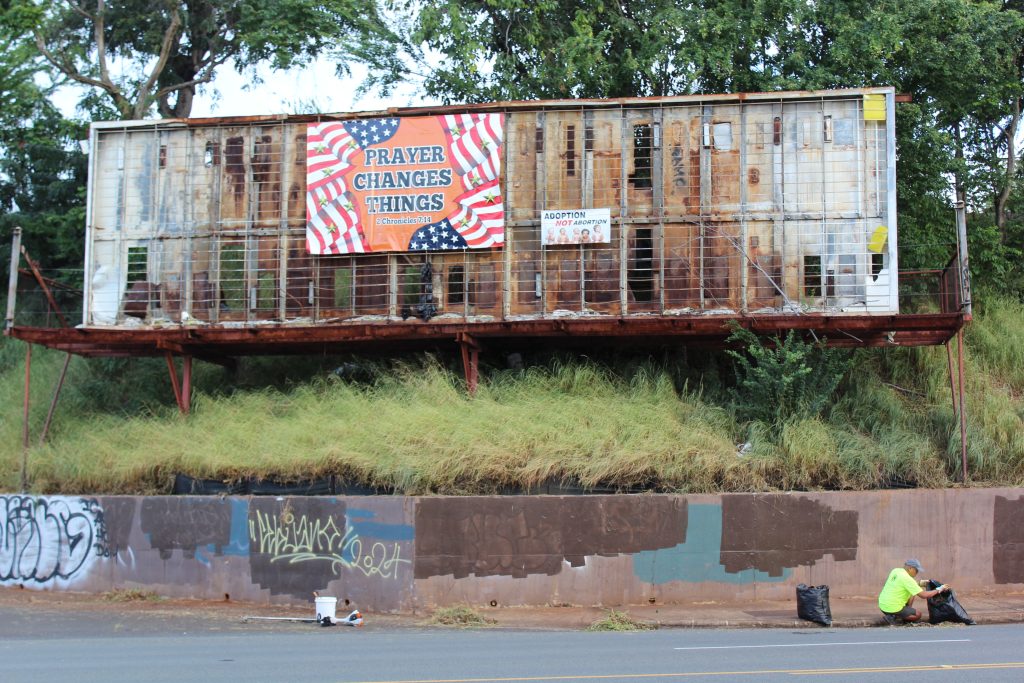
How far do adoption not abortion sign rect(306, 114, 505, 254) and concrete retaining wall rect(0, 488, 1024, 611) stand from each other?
618 cm

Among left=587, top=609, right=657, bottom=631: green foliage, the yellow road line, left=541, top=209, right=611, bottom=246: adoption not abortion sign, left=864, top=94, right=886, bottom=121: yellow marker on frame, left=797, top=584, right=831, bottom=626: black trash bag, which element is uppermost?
left=864, top=94, right=886, bottom=121: yellow marker on frame

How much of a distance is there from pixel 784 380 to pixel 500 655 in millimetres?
9004

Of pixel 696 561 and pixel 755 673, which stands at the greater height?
pixel 696 561

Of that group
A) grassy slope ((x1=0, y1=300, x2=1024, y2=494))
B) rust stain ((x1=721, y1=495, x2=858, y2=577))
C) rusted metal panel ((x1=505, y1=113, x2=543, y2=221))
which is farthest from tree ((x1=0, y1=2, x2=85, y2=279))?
rust stain ((x1=721, y1=495, x2=858, y2=577))

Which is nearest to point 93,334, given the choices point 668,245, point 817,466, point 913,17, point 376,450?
point 376,450

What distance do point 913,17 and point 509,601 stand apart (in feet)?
55.3

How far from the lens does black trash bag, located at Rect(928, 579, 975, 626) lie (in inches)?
589

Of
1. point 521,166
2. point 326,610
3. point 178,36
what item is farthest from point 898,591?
point 178,36

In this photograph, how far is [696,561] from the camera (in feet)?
56.2

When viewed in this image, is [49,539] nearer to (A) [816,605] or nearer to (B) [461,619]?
(B) [461,619]

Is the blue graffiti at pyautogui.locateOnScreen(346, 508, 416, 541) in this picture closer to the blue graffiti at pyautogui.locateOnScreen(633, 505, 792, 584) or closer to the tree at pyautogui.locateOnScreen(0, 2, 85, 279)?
the blue graffiti at pyautogui.locateOnScreen(633, 505, 792, 584)

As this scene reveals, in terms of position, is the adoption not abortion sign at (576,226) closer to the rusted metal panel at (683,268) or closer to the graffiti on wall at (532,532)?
the rusted metal panel at (683,268)

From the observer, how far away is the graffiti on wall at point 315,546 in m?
17.2

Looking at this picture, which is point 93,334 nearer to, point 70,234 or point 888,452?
point 70,234
